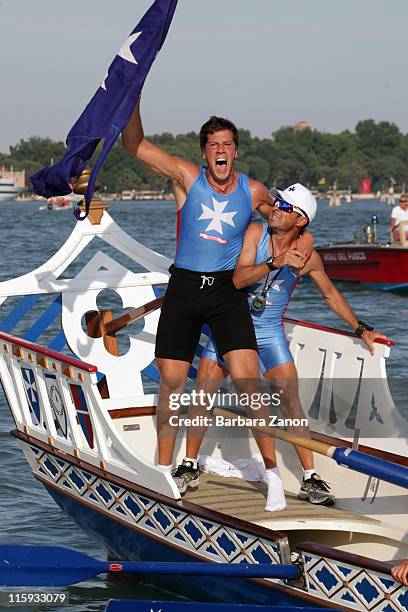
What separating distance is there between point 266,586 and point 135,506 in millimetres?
1098

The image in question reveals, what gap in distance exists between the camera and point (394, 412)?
319 inches

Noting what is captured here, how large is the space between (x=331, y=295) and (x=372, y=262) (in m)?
18.1

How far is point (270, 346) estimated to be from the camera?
26.1 ft

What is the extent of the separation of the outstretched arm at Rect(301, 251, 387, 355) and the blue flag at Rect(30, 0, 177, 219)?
1.41 metres

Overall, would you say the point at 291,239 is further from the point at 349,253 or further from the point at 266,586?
the point at 349,253

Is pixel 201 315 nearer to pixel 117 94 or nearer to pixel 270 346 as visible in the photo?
pixel 270 346

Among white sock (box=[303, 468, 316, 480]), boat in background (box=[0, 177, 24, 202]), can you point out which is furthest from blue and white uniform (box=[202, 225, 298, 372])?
boat in background (box=[0, 177, 24, 202])

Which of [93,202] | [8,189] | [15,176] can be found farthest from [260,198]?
[15,176]

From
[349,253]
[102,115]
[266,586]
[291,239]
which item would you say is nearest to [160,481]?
[266,586]

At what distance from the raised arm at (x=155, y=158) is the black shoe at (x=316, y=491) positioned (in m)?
1.92

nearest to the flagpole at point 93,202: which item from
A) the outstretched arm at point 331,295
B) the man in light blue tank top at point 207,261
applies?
the man in light blue tank top at point 207,261

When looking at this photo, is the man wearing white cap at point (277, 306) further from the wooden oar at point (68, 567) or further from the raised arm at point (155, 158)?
the wooden oar at point (68, 567)

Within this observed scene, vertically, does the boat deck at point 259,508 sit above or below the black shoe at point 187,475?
below

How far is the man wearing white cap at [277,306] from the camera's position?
7539 millimetres
